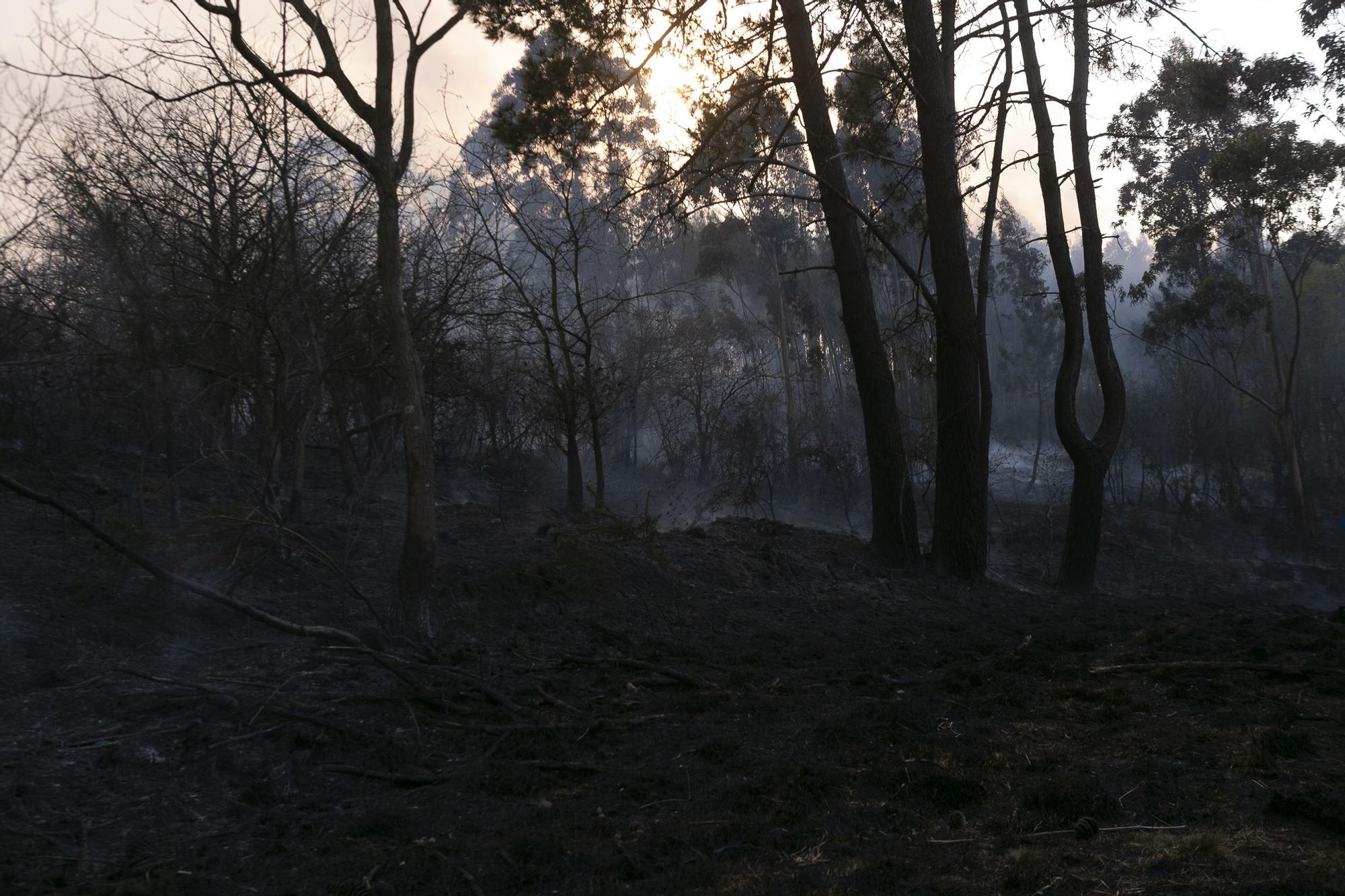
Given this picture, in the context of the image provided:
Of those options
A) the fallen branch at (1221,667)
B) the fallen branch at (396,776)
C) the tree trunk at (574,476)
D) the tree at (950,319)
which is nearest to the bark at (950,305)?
the tree at (950,319)

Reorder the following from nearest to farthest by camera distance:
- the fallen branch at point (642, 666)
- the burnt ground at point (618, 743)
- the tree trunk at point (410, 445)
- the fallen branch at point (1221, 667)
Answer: the burnt ground at point (618, 743), the fallen branch at point (1221, 667), the fallen branch at point (642, 666), the tree trunk at point (410, 445)

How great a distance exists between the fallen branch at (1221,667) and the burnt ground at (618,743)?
1.1 inches

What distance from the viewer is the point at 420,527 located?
645cm

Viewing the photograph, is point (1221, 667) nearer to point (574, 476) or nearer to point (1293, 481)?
point (574, 476)

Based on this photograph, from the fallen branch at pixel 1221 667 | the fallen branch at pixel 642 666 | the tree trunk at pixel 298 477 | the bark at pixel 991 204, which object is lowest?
the fallen branch at pixel 1221 667

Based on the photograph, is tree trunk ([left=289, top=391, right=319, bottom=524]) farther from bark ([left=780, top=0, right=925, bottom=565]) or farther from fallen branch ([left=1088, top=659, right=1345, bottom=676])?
fallen branch ([left=1088, top=659, right=1345, bottom=676])

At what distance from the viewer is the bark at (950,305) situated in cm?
1071

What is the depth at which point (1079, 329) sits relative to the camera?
1254cm

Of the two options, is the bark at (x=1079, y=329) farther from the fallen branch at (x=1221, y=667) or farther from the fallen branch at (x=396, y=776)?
the fallen branch at (x=396, y=776)

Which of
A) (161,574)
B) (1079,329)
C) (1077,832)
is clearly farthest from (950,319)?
(161,574)

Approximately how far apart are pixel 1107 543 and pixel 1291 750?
19.3 meters

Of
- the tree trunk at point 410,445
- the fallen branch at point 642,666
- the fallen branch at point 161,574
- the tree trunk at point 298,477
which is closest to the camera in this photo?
the fallen branch at point 161,574

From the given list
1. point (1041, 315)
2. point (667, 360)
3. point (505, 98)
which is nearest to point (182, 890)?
point (667, 360)

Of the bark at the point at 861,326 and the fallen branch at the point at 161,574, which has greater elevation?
the bark at the point at 861,326
